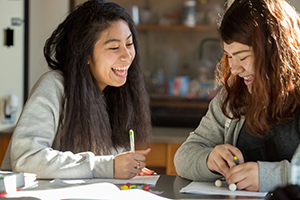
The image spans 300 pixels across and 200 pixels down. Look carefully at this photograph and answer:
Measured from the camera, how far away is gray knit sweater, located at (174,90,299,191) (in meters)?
1.19

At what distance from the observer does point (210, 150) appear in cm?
138

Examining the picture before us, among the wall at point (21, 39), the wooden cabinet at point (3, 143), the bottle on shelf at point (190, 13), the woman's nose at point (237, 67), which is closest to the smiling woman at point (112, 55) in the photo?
the woman's nose at point (237, 67)

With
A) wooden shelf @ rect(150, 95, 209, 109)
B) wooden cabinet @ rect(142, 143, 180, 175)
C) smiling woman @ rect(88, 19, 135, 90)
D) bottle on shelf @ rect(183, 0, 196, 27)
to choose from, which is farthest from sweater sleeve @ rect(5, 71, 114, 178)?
bottle on shelf @ rect(183, 0, 196, 27)

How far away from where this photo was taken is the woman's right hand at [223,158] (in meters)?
1.26

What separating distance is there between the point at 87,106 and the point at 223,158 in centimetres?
58

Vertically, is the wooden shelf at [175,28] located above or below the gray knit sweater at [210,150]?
above

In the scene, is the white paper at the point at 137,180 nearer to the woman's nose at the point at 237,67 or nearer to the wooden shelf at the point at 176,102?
the woman's nose at the point at 237,67

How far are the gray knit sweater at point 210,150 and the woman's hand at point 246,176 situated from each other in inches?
0.6

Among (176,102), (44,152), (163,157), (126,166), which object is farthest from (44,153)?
(176,102)

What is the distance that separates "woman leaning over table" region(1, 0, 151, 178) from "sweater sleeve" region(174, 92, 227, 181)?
0.43 ft

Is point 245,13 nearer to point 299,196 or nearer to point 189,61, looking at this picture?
point 299,196

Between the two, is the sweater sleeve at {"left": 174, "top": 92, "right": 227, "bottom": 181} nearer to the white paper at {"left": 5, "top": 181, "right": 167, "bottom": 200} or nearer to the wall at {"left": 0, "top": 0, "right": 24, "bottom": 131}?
the white paper at {"left": 5, "top": 181, "right": 167, "bottom": 200}

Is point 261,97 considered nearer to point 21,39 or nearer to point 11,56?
point 11,56

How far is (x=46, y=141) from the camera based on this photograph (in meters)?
1.42
